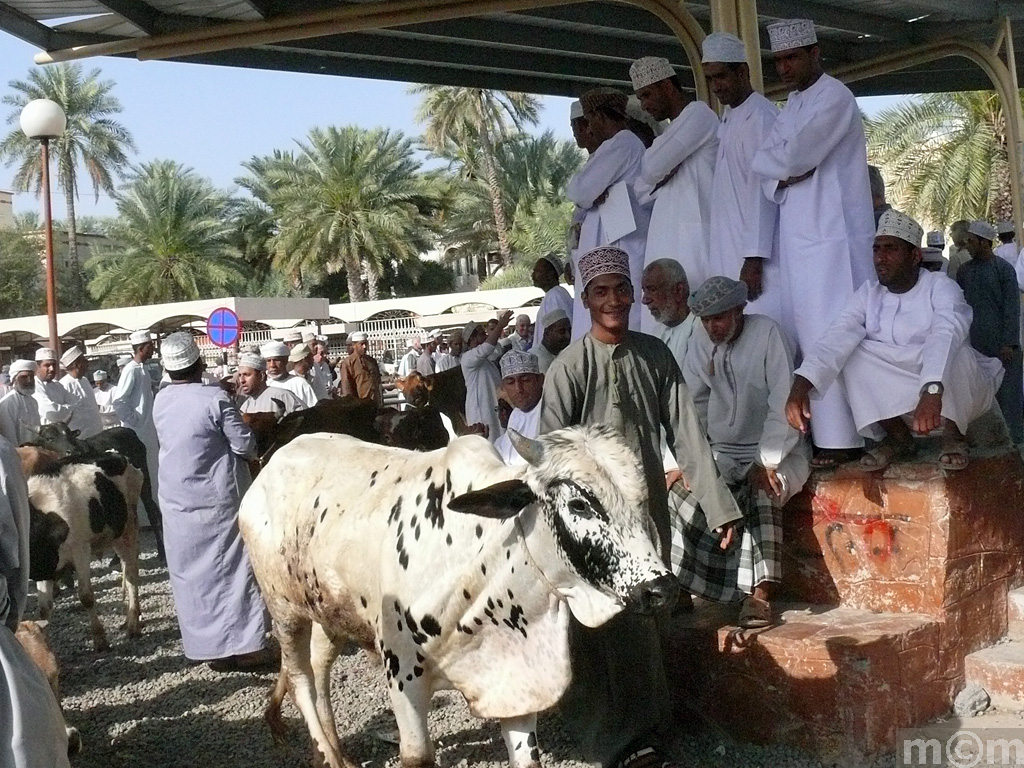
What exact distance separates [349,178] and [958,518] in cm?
3680

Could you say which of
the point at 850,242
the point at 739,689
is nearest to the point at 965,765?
the point at 739,689

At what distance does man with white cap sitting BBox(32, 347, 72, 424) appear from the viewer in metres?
12.0

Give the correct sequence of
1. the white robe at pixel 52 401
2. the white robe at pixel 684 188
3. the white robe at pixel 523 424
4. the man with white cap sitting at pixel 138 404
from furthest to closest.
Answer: the man with white cap sitting at pixel 138 404, the white robe at pixel 52 401, the white robe at pixel 523 424, the white robe at pixel 684 188

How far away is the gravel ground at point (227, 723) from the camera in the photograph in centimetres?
512

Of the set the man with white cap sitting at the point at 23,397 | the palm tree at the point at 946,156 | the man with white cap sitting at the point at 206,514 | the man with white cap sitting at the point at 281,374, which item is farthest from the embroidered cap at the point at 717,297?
the palm tree at the point at 946,156

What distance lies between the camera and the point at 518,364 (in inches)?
251

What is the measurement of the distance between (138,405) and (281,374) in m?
2.85

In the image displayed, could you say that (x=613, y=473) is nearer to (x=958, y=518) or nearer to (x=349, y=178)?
(x=958, y=518)

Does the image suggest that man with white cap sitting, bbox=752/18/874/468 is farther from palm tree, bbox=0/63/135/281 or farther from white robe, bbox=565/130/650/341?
palm tree, bbox=0/63/135/281

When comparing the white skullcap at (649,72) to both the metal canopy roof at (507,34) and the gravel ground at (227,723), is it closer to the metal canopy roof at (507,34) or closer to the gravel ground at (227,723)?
the metal canopy roof at (507,34)

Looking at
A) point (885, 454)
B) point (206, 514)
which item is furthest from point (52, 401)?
point (885, 454)

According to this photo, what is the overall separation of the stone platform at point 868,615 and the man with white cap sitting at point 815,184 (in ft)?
3.15

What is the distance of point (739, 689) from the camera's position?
16.1 feet

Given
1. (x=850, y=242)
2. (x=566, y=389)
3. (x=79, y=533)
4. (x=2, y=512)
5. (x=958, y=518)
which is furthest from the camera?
(x=79, y=533)
